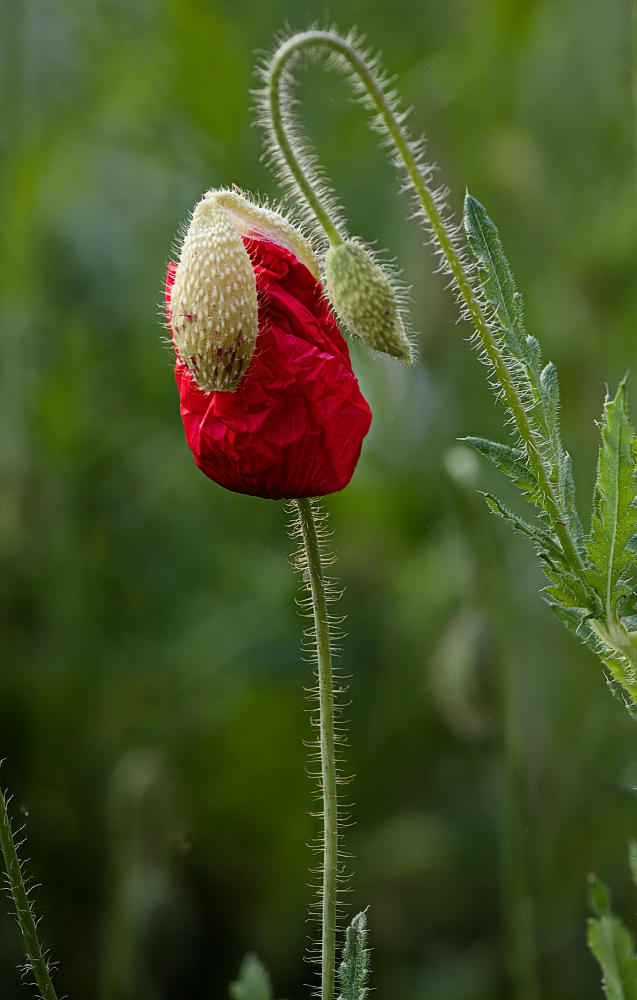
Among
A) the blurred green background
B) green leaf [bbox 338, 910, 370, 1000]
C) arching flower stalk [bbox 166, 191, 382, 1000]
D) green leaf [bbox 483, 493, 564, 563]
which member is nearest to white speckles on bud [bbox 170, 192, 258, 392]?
arching flower stalk [bbox 166, 191, 382, 1000]

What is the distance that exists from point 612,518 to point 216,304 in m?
0.17

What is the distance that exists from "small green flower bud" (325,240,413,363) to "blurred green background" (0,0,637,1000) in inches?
16.1

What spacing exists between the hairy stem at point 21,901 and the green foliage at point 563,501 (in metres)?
0.22

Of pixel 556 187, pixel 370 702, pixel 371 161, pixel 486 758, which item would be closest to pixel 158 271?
pixel 371 161

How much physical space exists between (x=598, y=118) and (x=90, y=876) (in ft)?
3.48

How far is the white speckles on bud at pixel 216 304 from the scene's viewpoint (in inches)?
15.6

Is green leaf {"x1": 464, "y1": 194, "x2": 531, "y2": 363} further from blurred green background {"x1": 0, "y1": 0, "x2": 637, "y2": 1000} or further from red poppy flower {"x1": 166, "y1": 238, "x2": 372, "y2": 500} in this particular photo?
blurred green background {"x1": 0, "y1": 0, "x2": 637, "y2": 1000}

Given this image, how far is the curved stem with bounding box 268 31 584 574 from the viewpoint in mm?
365

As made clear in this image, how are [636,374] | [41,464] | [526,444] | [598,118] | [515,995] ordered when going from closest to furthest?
[526,444]
[515,995]
[636,374]
[41,464]
[598,118]

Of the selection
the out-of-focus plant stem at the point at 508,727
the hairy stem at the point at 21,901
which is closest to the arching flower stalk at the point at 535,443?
the hairy stem at the point at 21,901

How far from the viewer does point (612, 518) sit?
1.30ft

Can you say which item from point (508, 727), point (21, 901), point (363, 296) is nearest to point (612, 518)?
point (363, 296)

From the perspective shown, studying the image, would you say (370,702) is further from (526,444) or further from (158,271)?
(526,444)

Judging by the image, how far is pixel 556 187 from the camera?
50.3 inches
